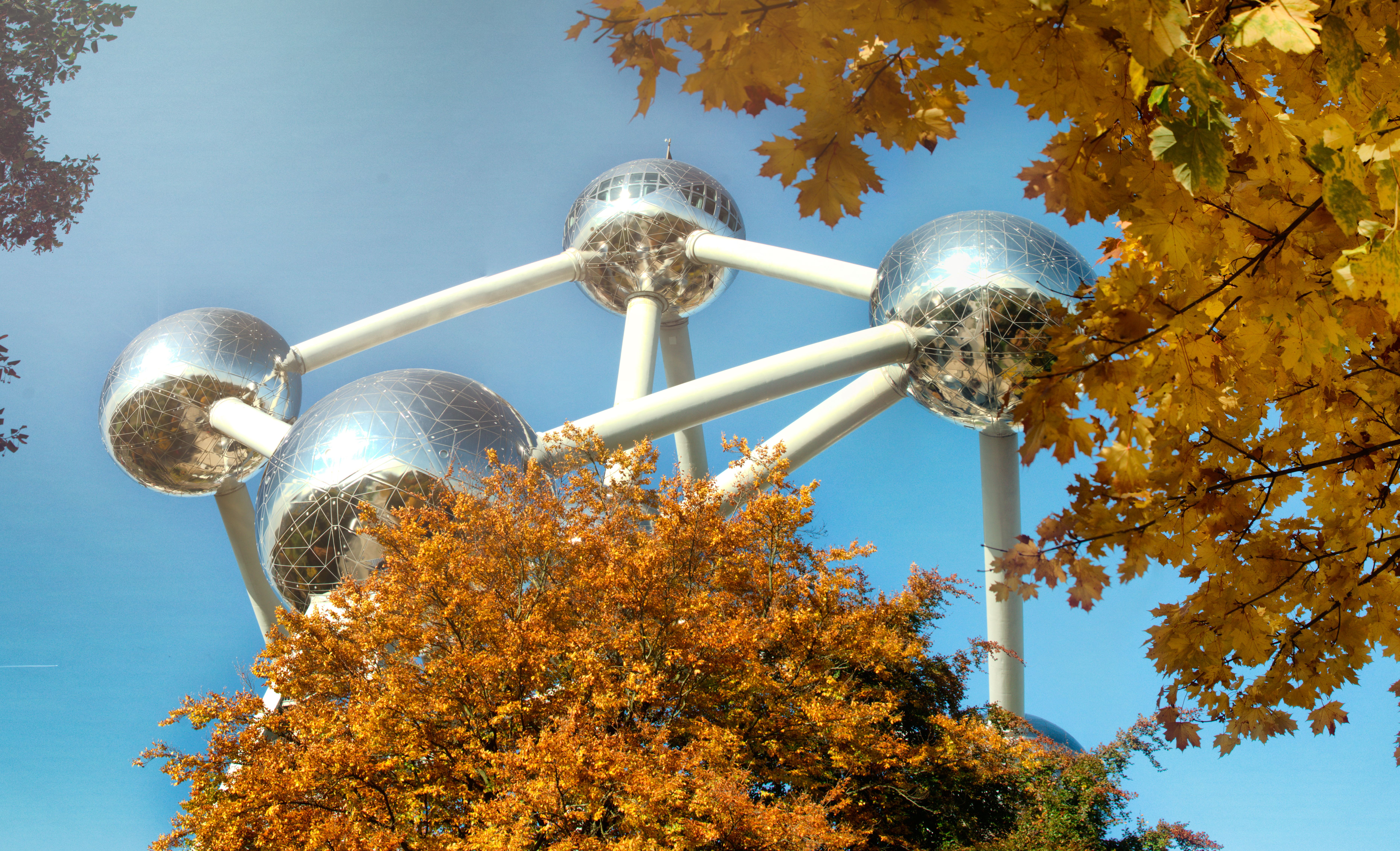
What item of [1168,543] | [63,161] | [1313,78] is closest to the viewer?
[1313,78]

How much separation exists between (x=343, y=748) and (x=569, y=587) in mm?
3358

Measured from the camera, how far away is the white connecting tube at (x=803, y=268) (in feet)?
54.2

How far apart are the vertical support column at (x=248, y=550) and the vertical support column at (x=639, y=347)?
342 inches

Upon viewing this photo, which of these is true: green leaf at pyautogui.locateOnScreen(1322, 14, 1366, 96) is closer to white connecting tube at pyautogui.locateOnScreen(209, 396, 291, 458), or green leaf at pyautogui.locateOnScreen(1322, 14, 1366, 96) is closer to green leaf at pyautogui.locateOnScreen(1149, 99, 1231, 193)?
green leaf at pyautogui.locateOnScreen(1149, 99, 1231, 193)

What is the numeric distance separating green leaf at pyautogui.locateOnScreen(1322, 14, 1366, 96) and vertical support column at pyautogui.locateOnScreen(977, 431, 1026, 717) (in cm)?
1484

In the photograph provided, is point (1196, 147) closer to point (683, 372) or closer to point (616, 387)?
point (616, 387)

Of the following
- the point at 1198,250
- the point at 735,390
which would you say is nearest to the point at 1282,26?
the point at 1198,250

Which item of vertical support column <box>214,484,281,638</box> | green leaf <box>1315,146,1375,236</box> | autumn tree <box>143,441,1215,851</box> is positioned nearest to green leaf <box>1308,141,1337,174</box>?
green leaf <box>1315,146,1375,236</box>

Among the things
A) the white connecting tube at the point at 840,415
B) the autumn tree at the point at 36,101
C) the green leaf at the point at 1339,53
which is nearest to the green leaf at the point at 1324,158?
the green leaf at the point at 1339,53

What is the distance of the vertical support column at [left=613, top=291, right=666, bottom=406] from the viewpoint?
18.2 meters

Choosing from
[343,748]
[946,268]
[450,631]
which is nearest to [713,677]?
[450,631]

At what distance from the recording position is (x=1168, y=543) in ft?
10.0

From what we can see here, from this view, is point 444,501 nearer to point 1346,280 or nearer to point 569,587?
point 569,587

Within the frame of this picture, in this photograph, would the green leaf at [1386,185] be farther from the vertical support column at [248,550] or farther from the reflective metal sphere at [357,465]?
the vertical support column at [248,550]
